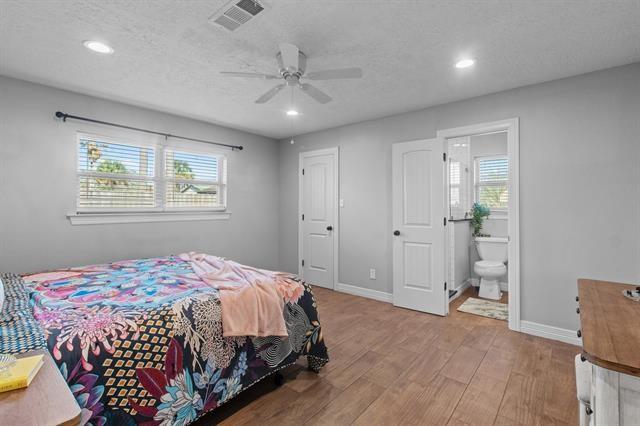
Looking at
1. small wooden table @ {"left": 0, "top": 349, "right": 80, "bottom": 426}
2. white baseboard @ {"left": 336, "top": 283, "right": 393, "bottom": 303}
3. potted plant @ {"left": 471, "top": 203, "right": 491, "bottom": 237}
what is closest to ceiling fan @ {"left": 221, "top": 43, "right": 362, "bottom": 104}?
small wooden table @ {"left": 0, "top": 349, "right": 80, "bottom": 426}

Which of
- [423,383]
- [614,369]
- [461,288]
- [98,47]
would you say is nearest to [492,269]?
[461,288]

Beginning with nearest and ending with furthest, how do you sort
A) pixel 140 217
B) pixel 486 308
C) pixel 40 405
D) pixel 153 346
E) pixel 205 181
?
1. pixel 40 405
2. pixel 153 346
3. pixel 140 217
4. pixel 486 308
5. pixel 205 181

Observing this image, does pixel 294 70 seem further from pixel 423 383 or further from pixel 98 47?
pixel 423 383

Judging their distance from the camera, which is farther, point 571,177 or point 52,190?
point 52,190

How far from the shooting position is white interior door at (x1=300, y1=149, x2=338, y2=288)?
15.4 ft

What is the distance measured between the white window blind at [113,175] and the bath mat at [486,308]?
4.27 metres

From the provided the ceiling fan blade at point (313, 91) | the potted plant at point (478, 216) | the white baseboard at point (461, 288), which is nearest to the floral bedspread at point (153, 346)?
the ceiling fan blade at point (313, 91)

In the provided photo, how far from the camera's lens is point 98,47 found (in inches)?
90.7

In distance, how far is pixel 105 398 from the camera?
1.39 m

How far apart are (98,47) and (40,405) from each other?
2543 mm

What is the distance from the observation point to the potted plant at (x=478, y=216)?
4.76 metres

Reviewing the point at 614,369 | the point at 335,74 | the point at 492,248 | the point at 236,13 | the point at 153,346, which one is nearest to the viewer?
the point at 614,369

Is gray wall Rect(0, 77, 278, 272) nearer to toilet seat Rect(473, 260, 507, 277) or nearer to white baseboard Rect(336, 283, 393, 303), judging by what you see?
white baseboard Rect(336, 283, 393, 303)

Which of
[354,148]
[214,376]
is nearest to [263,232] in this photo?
[354,148]
